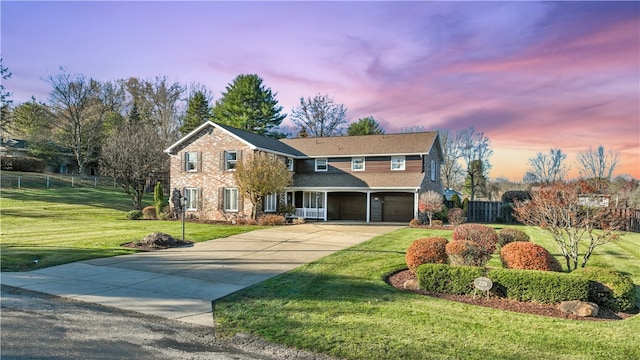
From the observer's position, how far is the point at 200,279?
905 cm

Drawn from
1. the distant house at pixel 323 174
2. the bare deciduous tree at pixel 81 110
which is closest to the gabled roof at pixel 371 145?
the distant house at pixel 323 174

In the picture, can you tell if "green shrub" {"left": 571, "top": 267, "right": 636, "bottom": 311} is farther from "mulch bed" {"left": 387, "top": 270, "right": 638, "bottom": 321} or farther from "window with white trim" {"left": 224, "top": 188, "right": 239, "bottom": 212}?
"window with white trim" {"left": 224, "top": 188, "right": 239, "bottom": 212}

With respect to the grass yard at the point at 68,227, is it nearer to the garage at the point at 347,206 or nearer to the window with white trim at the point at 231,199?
the window with white trim at the point at 231,199

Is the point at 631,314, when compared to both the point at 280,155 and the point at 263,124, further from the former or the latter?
the point at 263,124

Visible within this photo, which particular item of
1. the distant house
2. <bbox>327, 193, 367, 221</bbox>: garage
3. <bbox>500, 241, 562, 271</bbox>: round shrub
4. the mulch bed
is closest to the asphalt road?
the mulch bed

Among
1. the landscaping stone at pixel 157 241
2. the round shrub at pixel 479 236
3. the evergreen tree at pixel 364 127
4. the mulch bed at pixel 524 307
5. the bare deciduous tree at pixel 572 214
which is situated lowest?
the mulch bed at pixel 524 307

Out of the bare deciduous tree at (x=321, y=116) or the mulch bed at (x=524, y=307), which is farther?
the bare deciduous tree at (x=321, y=116)

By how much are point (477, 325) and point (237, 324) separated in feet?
12.7

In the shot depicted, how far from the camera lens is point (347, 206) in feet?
94.3

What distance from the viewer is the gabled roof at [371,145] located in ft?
86.9

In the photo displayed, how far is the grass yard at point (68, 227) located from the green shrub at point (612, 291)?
1305cm

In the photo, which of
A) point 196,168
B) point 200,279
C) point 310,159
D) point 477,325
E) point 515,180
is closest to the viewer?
point 477,325

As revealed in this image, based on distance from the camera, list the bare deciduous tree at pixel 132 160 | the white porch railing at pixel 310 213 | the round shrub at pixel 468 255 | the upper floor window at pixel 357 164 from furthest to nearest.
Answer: the bare deciduous tree at pixel 132 160
the upper floor window at pixel 357 164
the white porch railing at pixel 310 213
the round shrub at pixel 468 255

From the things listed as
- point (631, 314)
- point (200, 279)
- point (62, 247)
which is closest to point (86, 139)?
point (62, 247)
